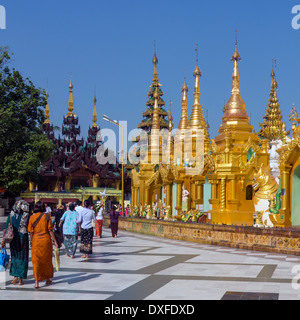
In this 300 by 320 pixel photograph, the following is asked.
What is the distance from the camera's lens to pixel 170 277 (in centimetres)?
1025

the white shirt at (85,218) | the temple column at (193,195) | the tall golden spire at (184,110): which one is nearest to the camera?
the white shirt at (85,218)

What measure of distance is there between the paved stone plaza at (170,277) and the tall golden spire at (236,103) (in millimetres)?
9575

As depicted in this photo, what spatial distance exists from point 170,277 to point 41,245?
2615 millimetres

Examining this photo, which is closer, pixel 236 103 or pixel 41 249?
pixel 41 249

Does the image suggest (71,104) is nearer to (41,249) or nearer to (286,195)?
(286,195)

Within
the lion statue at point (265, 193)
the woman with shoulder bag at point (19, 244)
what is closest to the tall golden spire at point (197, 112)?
the lion statue at point (265, 193)

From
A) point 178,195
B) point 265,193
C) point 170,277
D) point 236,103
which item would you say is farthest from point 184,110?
point 170,277

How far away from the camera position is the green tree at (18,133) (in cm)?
2631

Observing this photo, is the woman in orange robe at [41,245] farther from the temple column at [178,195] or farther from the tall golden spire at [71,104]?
the tall golden spire at [71,104]

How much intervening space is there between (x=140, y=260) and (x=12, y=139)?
50.8 ft

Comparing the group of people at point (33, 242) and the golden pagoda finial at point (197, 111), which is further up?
the golden pagoda finial at point (197, 111)
